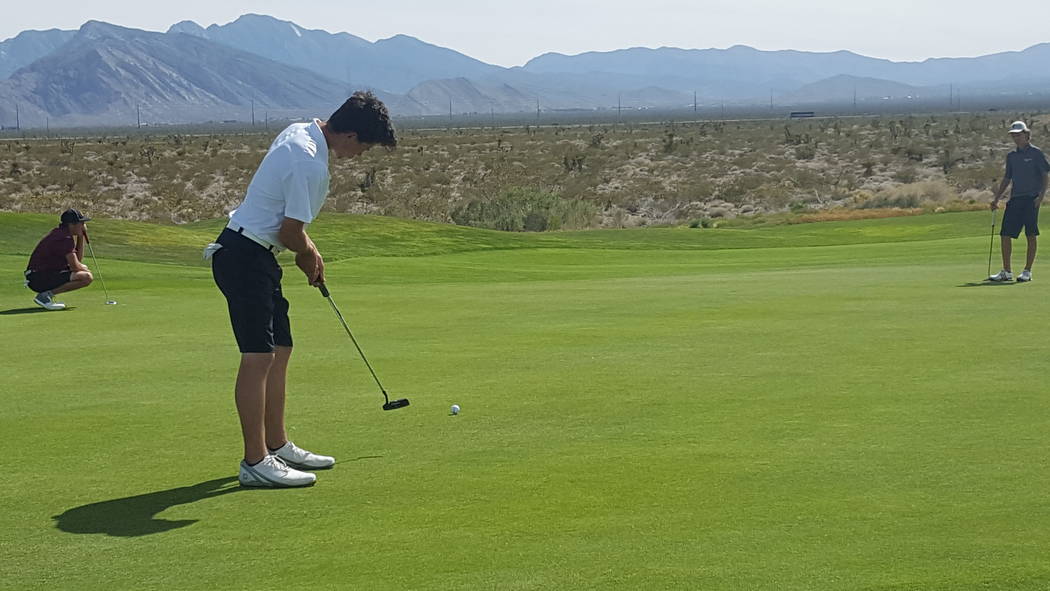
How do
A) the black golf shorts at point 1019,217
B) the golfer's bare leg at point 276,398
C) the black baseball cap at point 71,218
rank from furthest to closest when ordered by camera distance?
the black golf shorts at point 1019,217 → the black baseball cap at point 71,218 → the golfer's bare leg at point 276,398

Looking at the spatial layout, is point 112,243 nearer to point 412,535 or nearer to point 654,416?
point 654,416

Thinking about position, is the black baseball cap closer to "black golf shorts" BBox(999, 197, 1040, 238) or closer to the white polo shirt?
the white polo shirt

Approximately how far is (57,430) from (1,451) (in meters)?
0.48

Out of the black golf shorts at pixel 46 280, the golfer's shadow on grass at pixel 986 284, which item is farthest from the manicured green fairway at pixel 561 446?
the black golf shorts at pixel 46 280

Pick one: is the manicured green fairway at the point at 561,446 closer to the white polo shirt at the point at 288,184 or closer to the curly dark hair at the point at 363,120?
the white polo shirt at the point at 288,184

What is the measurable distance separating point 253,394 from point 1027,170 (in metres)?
12.6

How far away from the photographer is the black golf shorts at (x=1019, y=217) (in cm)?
1586

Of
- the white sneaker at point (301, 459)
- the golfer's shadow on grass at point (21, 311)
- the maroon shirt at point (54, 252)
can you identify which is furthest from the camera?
the maroon shirt at point (54, 252)

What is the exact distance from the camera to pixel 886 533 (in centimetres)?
504

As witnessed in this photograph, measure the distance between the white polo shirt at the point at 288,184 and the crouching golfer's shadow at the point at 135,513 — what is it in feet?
4.14

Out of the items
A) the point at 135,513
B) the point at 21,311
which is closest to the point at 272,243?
the point at 135,513

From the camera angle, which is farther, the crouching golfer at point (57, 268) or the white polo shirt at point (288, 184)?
the crouching golfer at point (57, 268)

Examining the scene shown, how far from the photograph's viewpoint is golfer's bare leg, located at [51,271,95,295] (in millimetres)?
14656

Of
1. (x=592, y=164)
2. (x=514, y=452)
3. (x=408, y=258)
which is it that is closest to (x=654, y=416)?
(x=514, y=452)
